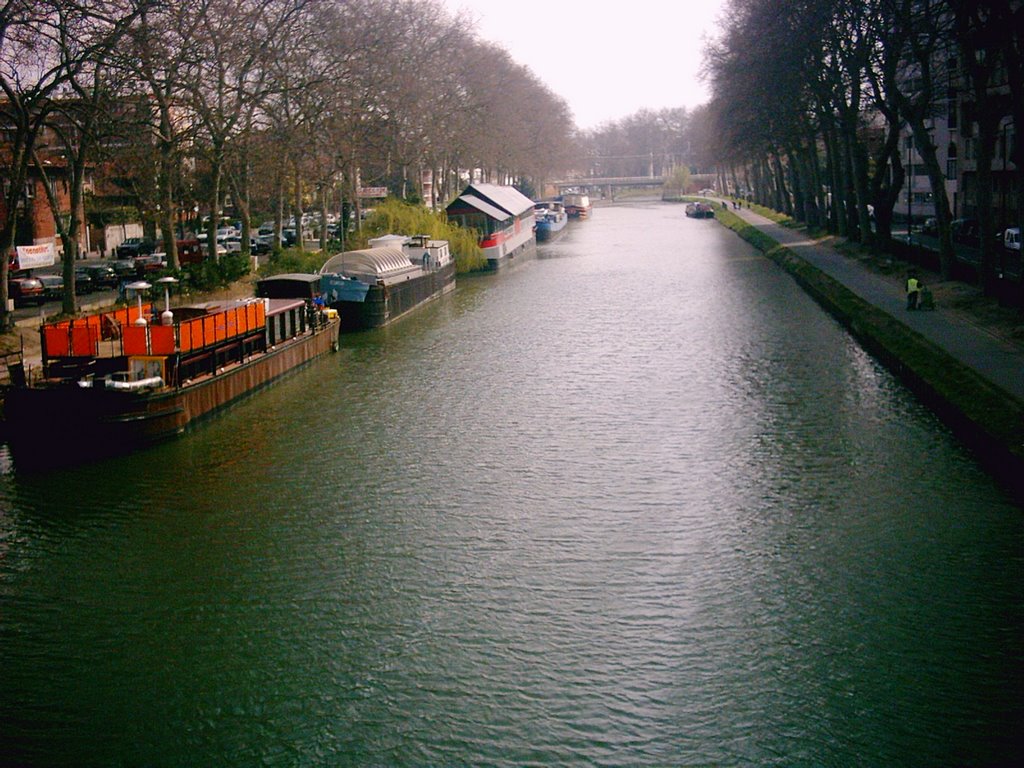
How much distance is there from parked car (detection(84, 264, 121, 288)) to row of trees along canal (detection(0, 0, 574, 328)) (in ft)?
6.18

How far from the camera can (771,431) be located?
29.5m

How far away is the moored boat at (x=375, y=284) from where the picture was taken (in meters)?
48.0

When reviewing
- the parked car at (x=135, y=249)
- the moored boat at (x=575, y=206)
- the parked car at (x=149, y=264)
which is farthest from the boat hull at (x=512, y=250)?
the moored boat at (x=575, y=206)

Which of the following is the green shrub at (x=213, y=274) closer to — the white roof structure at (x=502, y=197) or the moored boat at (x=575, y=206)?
the white roof structure at (x=502, y=197)

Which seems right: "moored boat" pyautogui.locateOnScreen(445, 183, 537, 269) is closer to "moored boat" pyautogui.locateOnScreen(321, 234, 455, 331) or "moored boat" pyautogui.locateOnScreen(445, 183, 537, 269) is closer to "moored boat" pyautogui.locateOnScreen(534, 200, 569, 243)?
"moored boat" pyautogui.locateOnScreen(321, 234, 455, 331)

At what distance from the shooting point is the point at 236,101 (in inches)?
2063

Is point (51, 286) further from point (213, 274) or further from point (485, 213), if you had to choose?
point (485, 213)

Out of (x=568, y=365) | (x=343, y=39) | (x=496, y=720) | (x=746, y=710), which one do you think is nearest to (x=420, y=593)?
(x=496, y=720)

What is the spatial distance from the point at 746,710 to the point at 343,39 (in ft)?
173

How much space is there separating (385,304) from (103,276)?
17.6 m

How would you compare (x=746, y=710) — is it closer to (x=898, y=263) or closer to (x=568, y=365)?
(x=568, y=365)

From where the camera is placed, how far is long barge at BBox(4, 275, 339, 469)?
91.4 ft

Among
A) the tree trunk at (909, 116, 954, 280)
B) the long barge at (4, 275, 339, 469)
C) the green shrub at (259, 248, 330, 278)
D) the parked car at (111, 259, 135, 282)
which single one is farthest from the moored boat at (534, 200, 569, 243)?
the long barge at (4, 275, 339, 469)

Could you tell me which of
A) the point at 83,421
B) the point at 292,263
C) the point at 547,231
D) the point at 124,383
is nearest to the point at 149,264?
the point at 292,263
